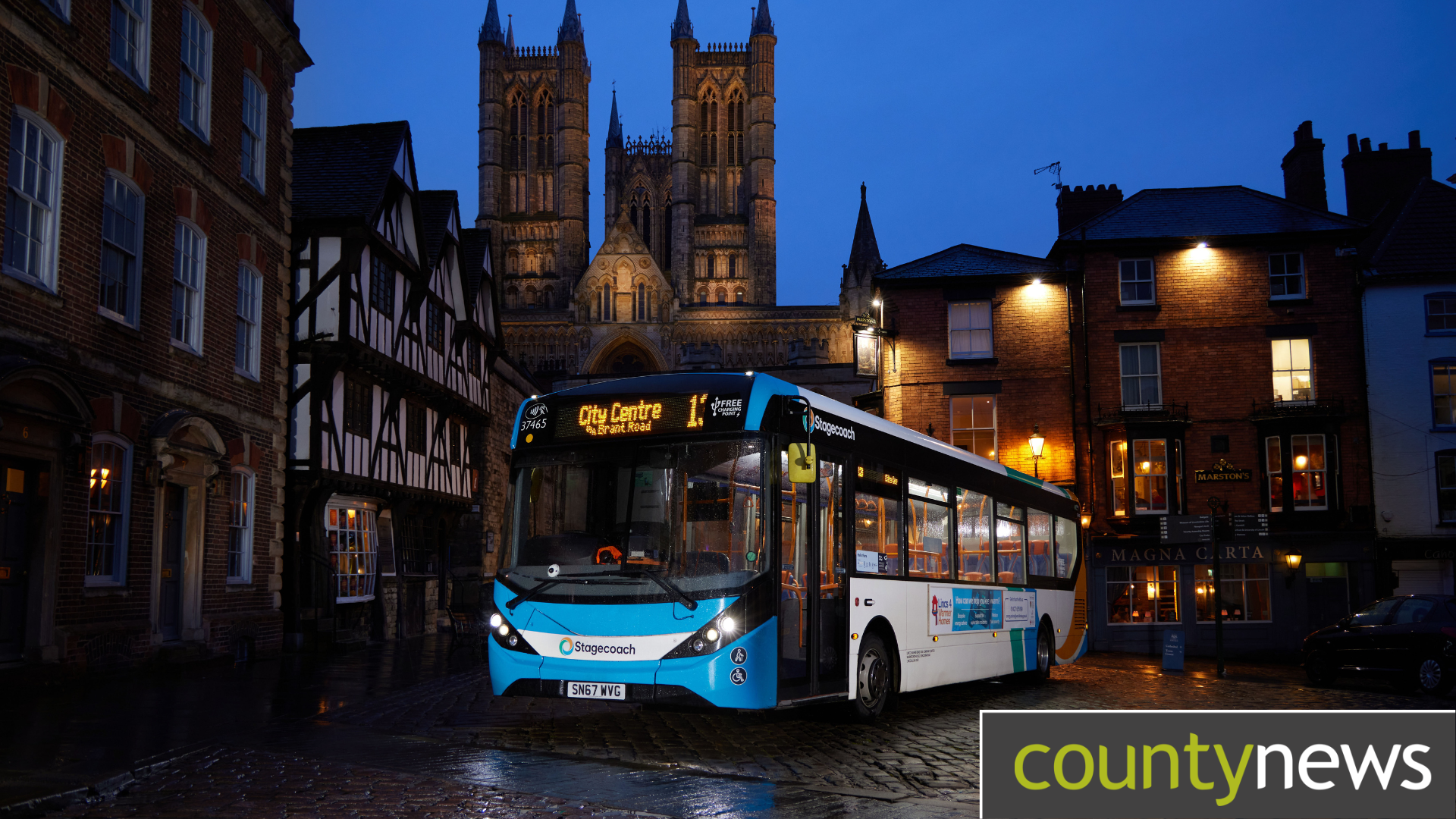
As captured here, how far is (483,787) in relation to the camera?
739 centimetres

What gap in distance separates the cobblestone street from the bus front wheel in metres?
0.24

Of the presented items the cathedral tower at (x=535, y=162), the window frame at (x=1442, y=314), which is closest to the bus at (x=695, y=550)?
the window frame at (x=1442, y=314)

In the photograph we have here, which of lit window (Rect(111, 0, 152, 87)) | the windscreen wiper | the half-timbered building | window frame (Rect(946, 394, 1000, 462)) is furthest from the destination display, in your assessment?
window frame (Rect(946, 394, 1000, 462))

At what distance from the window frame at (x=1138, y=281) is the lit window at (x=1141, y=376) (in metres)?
1.07

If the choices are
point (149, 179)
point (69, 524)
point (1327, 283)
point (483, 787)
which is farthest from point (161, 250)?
point (1327, 283)

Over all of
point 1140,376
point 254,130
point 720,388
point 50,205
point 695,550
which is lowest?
point 695,550

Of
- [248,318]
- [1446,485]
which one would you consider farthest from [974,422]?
[248,318]

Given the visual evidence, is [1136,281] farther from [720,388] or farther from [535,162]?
[535,162]

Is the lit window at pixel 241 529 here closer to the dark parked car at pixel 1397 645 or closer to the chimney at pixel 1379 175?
the dark parked car at pixel 1397 645

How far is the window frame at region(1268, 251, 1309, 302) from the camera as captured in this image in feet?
92.9

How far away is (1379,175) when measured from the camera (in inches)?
1289

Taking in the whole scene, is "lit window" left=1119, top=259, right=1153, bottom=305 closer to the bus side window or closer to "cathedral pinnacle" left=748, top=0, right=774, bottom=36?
the bus side window

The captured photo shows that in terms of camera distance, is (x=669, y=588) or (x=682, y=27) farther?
(x=682, y=27)

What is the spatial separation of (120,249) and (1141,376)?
22.0m
